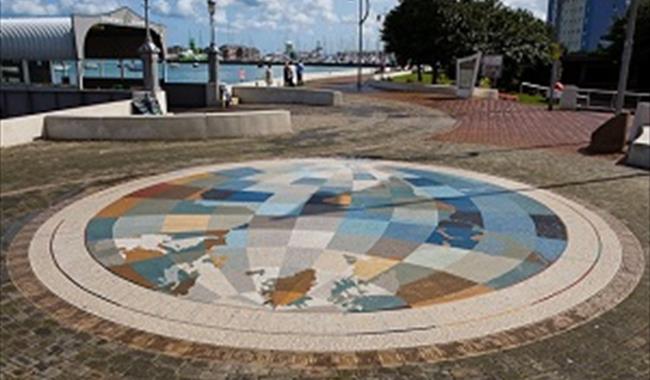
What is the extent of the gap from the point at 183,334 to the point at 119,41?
1514 inches

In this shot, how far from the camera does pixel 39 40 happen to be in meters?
33.0

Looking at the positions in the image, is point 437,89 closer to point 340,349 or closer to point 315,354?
point 340,349

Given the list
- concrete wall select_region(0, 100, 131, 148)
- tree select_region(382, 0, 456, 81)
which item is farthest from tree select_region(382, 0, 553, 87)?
concrete wall select_region(0, 100, 131, 148)

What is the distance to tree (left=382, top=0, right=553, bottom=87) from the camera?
3969 centimetres

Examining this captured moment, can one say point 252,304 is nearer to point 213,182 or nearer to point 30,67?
point 213,182

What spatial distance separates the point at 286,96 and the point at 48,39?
1510 centimetres

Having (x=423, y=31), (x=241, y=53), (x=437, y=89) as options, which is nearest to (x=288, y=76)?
(x=437, y=89)

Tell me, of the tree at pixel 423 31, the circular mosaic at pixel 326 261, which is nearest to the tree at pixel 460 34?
the tree at pixel 423 31

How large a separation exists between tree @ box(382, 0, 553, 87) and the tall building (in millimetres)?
83770

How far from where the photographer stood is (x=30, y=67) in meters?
34.0

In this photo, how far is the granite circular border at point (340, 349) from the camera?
505cm

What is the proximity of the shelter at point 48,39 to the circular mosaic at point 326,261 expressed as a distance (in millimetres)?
25467

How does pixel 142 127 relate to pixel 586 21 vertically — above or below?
below

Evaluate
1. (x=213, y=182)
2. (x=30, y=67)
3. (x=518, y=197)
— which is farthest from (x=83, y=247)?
(x=30, y=67)
